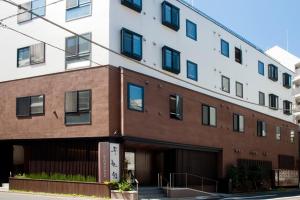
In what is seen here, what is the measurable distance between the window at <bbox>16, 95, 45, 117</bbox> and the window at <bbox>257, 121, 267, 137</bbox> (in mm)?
23299

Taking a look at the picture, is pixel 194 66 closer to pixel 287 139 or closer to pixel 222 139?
pixel 222 139

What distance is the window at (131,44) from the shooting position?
98.1ft

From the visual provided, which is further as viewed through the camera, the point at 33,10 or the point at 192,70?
the point at 192,70

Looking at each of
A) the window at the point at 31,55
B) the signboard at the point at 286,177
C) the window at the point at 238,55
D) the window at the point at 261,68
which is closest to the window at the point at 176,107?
the window at the point at 31,55

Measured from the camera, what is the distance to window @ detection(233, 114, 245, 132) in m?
43.2

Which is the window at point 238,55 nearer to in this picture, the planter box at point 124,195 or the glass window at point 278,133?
the glass window at point 278,133

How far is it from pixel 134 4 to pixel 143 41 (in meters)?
2.37

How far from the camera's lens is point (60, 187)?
1141 inches

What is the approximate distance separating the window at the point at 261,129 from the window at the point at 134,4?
20927 mm

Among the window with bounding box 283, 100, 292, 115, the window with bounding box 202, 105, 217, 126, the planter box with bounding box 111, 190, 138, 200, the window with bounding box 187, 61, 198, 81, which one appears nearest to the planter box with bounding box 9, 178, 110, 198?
the planter box with bounding box 111, 190, 138, 200

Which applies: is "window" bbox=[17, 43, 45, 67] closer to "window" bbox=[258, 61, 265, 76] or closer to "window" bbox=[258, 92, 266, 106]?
"window" bbox=[258, 92, 266, 106]

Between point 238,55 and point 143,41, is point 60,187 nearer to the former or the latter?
point 143,41

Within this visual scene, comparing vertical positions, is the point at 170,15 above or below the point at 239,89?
above

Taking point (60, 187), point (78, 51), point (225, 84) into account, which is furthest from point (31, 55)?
point (225, 84)
